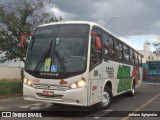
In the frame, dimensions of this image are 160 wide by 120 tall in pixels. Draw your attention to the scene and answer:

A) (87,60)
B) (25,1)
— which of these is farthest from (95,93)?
(25,1)

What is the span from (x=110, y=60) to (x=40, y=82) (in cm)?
371

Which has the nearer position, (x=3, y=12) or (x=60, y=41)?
(x=60, y=41)

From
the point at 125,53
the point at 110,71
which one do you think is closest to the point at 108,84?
the point at 110,71

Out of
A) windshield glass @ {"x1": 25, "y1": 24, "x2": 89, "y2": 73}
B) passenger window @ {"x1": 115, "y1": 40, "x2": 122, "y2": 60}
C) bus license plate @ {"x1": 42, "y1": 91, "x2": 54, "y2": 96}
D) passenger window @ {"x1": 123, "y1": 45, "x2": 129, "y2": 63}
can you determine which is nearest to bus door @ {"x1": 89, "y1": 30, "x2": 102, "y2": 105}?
windshield glass @ {"x1": 25, "y1": 24, "x2": 89, "y2": 73}

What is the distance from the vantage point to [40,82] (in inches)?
438

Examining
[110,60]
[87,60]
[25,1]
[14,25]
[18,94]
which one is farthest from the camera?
[25,1]

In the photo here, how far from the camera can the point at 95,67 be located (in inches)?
455

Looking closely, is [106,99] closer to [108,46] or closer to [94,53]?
[108,46]

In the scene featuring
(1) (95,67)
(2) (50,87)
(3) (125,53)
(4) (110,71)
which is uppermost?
(3) (125,53)

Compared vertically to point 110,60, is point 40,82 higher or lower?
lower

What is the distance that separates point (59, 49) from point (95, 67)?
1426mm

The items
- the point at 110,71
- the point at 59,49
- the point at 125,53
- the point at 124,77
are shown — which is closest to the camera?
the point at 59,49

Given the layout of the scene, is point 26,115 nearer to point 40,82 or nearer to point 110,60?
point 40,82

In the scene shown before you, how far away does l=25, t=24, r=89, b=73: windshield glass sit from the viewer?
10.9 meters
